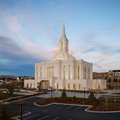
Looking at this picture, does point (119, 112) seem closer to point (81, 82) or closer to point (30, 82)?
point (81, 82)

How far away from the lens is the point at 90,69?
6662 cm

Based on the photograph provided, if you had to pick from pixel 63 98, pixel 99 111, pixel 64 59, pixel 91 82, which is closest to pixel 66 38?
pixel 64 59

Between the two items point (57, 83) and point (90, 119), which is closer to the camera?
point (90, 119)

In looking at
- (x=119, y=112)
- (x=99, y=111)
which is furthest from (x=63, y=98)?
(x=119, y=112)

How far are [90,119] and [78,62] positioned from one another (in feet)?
144

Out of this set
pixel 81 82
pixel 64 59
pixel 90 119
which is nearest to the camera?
pixel 90 119

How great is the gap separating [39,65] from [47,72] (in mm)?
6226

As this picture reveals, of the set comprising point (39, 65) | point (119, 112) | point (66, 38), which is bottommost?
point (119, 112)

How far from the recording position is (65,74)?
58469mm

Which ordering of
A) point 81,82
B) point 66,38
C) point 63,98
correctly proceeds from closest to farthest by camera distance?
point 63,98 < point 81,82 < point 66,38

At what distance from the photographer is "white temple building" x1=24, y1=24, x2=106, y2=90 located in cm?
5259

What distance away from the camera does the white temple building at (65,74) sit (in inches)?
2071

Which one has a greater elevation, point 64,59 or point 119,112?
point 64,59

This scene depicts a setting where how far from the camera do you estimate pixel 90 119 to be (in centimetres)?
1500
